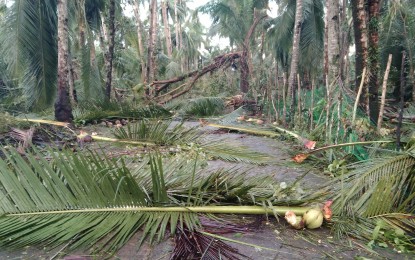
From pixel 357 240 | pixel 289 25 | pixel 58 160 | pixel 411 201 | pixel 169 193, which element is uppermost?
pixel 289 25

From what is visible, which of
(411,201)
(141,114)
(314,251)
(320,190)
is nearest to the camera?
(314,251)

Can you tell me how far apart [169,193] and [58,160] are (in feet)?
2.43

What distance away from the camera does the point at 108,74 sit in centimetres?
987

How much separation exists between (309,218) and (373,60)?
3.30 meters

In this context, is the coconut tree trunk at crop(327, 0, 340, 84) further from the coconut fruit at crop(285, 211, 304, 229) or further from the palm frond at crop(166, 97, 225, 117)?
the coconut fruit at crop(285, 211, 304, 229)

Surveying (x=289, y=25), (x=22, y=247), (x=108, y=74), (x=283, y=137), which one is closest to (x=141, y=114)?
(x=283, y=137)

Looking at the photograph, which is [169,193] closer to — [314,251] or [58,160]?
[58,160]

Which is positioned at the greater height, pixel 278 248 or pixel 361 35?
pixel 361 35

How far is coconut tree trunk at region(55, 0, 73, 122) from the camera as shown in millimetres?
6371

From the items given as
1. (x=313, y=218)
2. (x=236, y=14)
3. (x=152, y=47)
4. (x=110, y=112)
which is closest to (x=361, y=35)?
(x=313, y=218)

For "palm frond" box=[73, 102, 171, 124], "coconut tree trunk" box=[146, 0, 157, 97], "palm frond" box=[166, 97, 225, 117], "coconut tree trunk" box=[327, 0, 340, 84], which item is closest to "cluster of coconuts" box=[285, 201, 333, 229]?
"coconut tree trunk" box=[327, 0, 340, 84]

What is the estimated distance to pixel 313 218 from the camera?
2002 mm

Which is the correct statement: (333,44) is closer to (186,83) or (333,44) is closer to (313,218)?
(313,218)

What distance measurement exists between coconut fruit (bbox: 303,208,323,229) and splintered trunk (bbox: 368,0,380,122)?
3.08 meters
